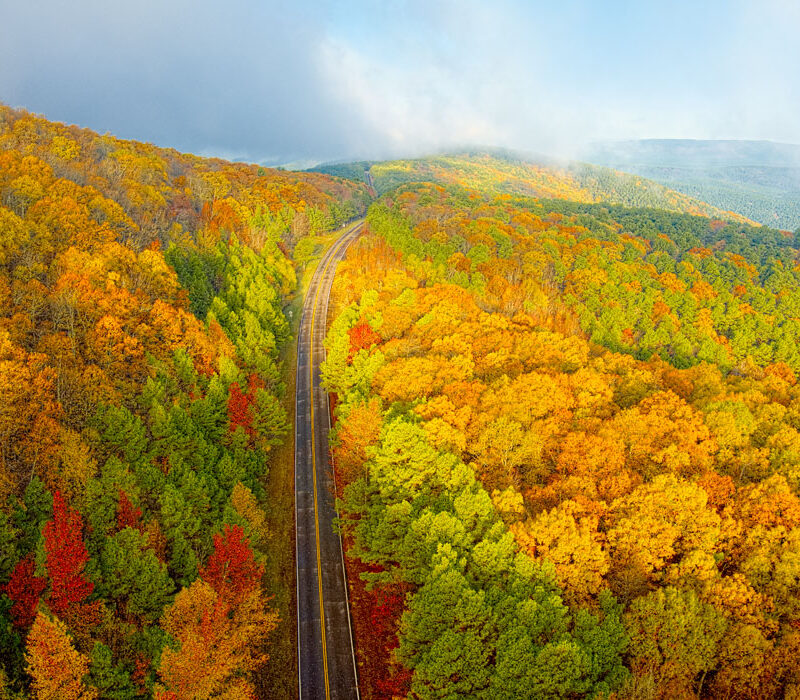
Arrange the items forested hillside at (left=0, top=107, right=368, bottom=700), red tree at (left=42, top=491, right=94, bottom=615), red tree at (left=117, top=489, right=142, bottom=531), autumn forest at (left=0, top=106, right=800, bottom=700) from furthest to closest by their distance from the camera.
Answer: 1. red tree at (left=117, top=489, right=142, bottom=531)
2. red tree at (left=42, top=491, right=94, bottom=615)
3. forested hillside at (left=0, top=107, right=368, bottom=700)
4. autumn forest at (left=0, top=106, right=800, bottom=700)

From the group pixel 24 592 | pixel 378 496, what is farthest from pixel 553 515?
pixel 24 592

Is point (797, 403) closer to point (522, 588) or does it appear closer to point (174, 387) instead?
point (522, 588)

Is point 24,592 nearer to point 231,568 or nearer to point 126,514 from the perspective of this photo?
point 126,514

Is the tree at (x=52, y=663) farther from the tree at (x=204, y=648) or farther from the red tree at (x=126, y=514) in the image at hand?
the red tree at (x=126, y=514)

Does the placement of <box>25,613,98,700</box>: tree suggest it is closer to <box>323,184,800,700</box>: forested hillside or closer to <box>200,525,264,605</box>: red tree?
<box>200,525,264,605</box>: red tree

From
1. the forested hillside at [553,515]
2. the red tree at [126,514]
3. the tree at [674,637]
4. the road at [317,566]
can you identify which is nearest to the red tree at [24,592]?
the red tree at [126,514]

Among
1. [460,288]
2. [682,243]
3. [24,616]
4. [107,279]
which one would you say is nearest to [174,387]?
[107,279]

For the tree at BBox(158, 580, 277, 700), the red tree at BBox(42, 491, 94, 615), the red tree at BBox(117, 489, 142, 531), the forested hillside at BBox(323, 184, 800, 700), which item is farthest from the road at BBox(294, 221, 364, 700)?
the red tree at BBox(42, 491, 94, 615)
